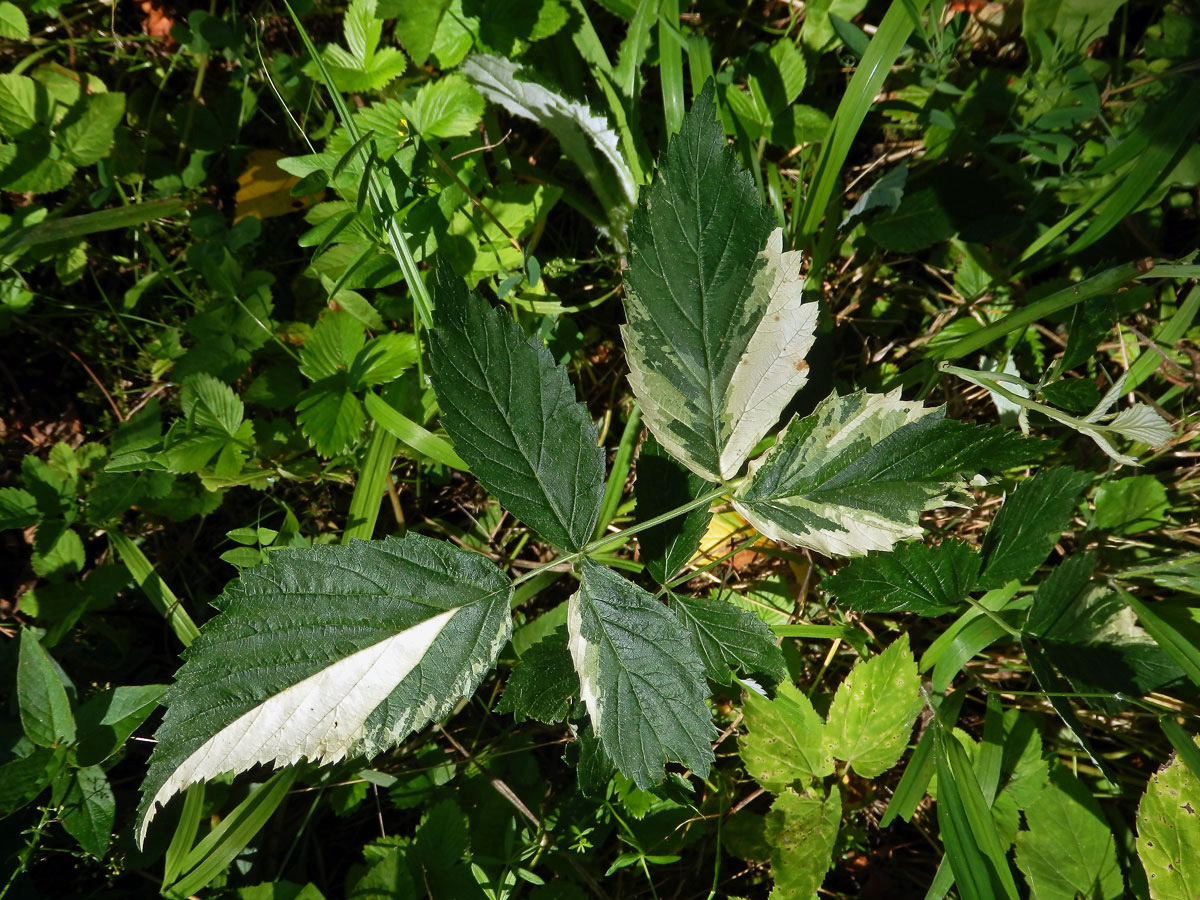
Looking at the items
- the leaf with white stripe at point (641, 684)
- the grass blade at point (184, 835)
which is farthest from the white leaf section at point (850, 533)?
the grass blade at point (184, 835)

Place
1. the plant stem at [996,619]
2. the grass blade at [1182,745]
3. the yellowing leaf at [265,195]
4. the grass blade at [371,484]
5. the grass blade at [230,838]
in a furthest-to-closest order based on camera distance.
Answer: the yellowing leaf at [265,195] → the grass blade at [371,484] → the grass blade at [230,838] → the plant stem at [996,619] → the grass blade at [1182,745]

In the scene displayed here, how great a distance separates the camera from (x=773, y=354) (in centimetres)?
137

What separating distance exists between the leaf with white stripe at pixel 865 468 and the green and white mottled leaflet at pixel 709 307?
0.08 metres

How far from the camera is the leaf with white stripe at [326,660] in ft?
4.33

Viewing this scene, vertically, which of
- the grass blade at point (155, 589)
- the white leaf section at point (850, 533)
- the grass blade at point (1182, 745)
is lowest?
the grass blade at point (155, 589)

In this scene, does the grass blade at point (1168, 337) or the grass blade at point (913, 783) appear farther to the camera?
the grass blade at point (1168, 337)

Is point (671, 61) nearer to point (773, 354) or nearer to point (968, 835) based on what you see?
point (773, 354)

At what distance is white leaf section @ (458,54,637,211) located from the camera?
1.91m

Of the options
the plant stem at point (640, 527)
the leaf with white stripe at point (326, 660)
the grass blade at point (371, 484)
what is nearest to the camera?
the leaf with white stripe at point (326, 660)

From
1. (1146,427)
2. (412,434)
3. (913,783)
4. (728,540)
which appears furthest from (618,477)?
(1146,427)

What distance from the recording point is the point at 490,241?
79.2 inches

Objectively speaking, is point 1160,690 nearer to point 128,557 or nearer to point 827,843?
point 827,843

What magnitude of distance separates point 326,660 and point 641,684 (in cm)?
55

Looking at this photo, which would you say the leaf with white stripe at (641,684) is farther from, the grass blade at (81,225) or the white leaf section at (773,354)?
the grass blade at (81,225)
